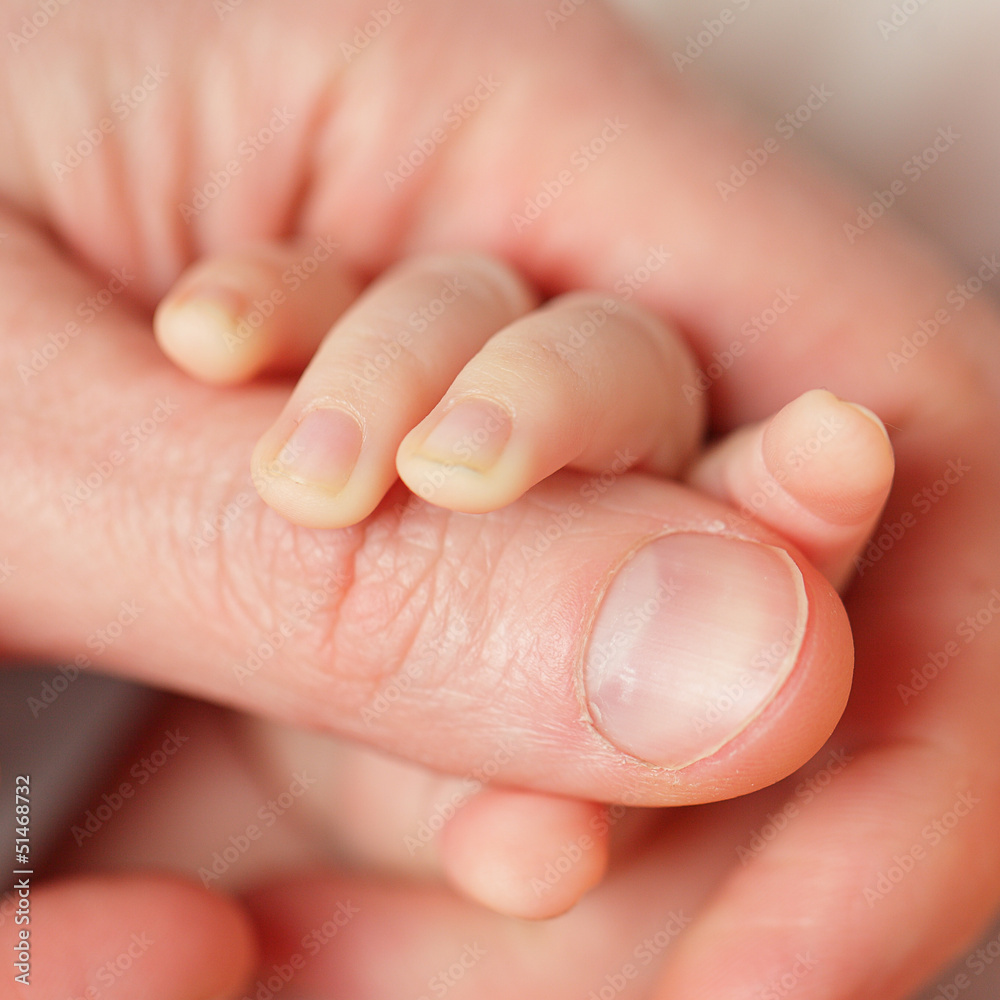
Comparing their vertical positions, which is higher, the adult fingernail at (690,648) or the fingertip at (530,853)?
the adult fingernail at (690,648)

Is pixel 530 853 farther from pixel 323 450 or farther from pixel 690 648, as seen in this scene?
pixel 323 450

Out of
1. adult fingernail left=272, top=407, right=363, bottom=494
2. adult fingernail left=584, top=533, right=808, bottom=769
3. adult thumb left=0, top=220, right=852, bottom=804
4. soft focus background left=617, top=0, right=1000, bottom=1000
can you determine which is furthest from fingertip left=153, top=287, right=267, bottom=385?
soft focus background left=617, top=0, right=1000, bottom=1000

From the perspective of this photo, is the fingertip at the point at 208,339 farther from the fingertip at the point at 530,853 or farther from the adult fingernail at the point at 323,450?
the fingertip at the point at 530,853

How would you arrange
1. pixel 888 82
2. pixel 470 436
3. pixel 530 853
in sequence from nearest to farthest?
pixel 470 436 → pixel 530 853 → pixel 888 82

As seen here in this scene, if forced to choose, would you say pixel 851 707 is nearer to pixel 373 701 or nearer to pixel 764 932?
pixel 764 932

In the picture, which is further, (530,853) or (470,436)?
(530,853)

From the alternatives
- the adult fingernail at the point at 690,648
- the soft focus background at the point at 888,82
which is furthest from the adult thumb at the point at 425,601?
the soft focus background at the point at 888,82

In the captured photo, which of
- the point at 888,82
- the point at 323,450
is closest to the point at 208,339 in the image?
the point at 323,450

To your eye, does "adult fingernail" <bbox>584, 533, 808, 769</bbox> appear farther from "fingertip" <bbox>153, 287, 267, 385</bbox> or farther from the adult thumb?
"fingertip" <bbox>153, 287, 267, 385</bbox>

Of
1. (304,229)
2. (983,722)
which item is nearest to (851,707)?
(983,722)
